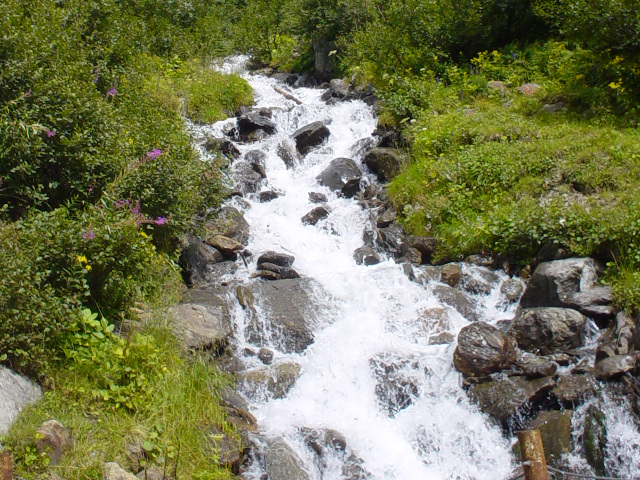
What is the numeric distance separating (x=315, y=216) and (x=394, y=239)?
1786 millimetres

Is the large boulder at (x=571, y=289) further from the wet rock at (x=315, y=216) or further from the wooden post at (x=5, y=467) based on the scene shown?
the wooden post at (x=5, y=467)

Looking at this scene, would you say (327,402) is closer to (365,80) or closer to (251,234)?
(251,234)

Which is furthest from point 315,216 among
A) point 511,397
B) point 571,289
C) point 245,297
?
point 511,397

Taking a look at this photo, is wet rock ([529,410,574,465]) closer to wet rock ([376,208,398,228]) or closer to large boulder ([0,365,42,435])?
large boulder ([0,365,42,435])

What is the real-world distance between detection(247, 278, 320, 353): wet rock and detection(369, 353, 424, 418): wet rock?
111 cm

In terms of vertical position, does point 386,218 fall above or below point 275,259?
below

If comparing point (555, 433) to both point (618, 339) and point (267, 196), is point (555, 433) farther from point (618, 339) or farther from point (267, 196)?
point (267, 196)

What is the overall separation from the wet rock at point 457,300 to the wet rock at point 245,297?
2668 millimetres

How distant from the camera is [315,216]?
11562 mm

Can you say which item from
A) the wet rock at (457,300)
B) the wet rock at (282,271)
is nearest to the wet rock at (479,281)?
the wet rock at (457,300)

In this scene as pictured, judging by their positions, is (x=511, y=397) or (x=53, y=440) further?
(x=511, y=397)

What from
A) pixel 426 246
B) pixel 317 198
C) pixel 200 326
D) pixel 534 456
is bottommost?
pixel 317 198

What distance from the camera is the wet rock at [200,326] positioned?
7.26m

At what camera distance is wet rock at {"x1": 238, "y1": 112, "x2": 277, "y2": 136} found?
1438cm
